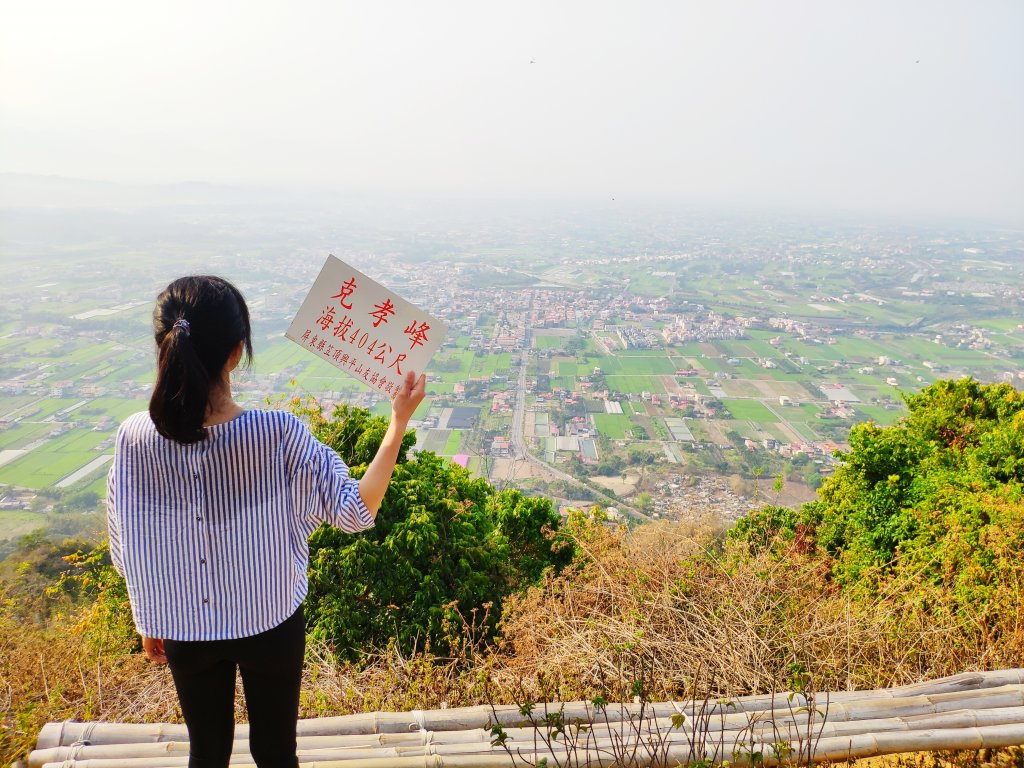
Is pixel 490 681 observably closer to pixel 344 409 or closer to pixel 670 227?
pixel 344 409

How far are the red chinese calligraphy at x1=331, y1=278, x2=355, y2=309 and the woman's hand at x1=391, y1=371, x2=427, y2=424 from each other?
0.34m

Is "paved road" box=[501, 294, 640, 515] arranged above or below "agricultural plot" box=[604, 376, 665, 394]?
below

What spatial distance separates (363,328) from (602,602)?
2782 mm

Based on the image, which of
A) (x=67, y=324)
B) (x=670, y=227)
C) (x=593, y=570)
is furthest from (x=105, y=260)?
(x=670, y=227)

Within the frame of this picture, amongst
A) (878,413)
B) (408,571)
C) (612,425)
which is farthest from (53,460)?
(878,413)

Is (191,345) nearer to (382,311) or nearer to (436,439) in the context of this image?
(382,311)

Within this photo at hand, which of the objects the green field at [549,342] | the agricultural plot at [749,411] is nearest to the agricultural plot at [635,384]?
the agricultural plot at [749,411]

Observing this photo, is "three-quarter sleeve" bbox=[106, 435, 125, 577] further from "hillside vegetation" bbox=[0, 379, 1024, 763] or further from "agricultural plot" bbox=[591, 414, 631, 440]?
"agricultural plot" bbox=[591, 414, 631, 440]

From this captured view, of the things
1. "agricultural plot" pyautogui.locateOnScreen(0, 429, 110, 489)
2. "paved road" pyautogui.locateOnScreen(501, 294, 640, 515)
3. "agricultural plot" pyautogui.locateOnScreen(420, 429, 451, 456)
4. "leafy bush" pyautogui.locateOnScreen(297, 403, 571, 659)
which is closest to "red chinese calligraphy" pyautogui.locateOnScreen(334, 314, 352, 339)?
"leafy bush" pyautogui.locateOnScreen(297, 403, 571, 659)

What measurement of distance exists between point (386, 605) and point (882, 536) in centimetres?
466

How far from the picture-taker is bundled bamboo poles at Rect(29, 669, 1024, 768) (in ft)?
6.78

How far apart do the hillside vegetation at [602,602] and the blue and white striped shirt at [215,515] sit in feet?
5.06

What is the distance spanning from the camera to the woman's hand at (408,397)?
1485 mm

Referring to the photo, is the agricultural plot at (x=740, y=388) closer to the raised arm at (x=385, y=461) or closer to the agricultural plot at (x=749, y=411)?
the agricultural plot at (x=749, y=411)
